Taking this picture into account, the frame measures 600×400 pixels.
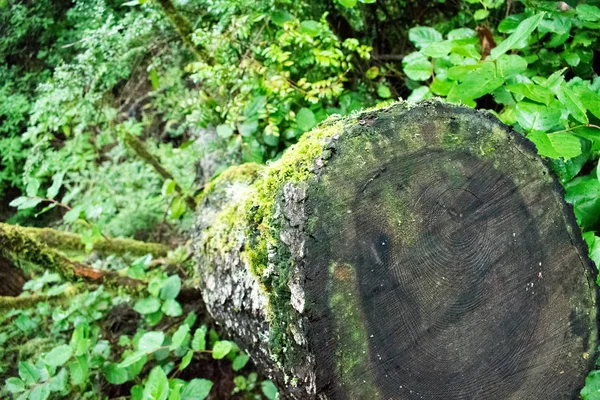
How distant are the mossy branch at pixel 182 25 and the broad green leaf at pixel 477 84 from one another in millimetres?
1515

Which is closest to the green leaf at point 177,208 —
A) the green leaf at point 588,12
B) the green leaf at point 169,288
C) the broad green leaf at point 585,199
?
the green leaf at point 169,288

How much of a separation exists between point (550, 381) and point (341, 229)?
73 cm

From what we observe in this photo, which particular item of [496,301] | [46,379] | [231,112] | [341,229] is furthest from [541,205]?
[46,379]

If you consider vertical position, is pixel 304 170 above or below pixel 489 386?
above

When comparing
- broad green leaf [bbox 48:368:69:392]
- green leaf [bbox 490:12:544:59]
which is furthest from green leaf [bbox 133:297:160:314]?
green leaf [bbox 490:12:544:59]

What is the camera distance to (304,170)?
3.62 feet

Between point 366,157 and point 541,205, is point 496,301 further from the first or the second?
point 366,157

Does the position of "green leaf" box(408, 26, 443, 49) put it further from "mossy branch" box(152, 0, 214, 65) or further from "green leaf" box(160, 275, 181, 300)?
"green leaf" box(160, 275, 181, 300)

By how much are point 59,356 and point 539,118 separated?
2033 millimetres

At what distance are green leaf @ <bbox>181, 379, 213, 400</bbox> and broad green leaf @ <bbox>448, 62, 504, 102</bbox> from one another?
56.5 inches

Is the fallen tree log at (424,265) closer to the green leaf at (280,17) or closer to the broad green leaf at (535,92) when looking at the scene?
the broad green leaf at (535,92)

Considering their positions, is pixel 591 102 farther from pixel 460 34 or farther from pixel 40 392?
pixel 40 392

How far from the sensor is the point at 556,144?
48.2 inches

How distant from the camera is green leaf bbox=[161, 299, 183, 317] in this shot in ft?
6.92
